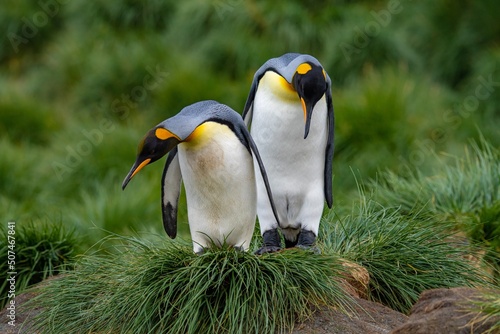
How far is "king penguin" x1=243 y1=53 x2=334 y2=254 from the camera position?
3818 mm

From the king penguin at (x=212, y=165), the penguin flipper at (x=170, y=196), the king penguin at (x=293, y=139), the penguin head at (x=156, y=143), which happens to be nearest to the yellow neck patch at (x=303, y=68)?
the king penguin at (x=293, y=139)

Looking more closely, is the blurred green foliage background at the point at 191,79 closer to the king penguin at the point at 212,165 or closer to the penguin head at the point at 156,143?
the king penguin at the point at 212,165

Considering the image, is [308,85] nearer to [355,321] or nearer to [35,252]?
[355,321]

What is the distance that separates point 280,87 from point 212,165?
48 cm

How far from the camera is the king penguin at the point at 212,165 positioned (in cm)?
365

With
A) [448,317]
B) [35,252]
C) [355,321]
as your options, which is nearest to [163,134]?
[355,321]

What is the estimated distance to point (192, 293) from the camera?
12.0 ft

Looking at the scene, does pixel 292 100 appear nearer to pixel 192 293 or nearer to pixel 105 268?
pixel 192 293

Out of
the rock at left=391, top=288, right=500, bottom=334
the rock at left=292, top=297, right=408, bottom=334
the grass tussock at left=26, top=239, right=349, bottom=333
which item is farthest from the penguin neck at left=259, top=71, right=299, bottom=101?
the rock at left=391, top=288, right=500, bottom=334

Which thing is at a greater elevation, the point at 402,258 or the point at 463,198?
the point at 463,198

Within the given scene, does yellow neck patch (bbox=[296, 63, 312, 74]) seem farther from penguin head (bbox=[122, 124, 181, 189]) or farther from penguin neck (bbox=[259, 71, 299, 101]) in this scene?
penguin head (bbox=[122, 124, 181, 189])

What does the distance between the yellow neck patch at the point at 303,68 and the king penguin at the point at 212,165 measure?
1.08ft

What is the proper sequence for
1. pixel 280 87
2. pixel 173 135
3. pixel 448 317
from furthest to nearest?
pixel 280 87 < pixel 173 135 < pixel 448 317

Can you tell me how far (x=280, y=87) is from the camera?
392 cm
